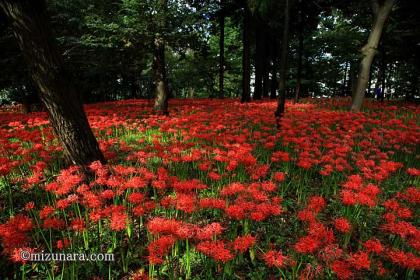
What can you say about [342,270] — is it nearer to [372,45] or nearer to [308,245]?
[308,245]

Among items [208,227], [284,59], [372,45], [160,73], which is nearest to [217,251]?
[208,227]

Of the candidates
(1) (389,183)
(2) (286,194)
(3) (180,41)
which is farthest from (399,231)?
(3) (180,41)

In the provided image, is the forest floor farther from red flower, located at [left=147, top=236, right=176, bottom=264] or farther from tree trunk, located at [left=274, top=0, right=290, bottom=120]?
tree trunk, located at [left=274, top=0, right=290, bottom=120]

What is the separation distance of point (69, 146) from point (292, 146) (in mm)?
5841

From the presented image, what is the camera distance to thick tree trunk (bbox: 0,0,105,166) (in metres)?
4.32

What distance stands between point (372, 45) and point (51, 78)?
44.6ft

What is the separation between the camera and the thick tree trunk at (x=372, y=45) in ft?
41.1

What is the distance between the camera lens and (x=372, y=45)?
1289 cm

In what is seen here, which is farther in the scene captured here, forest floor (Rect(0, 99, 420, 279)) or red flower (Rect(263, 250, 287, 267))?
forest floor (Rect(0, 99, 420, 279))

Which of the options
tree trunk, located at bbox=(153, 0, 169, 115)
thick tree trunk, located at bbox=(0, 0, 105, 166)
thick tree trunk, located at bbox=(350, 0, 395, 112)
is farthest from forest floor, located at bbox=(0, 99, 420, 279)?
thick tree trunk, located at bbox=(350, 0, 395, 112)

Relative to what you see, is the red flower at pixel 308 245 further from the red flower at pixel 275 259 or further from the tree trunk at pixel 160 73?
the tree trunk at pixel 160 73

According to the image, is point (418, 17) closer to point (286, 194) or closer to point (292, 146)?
point (292, 146)

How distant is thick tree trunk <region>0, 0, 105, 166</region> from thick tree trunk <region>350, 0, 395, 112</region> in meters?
12.7

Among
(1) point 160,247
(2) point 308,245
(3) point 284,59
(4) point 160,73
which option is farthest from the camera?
(4) point 160,73
